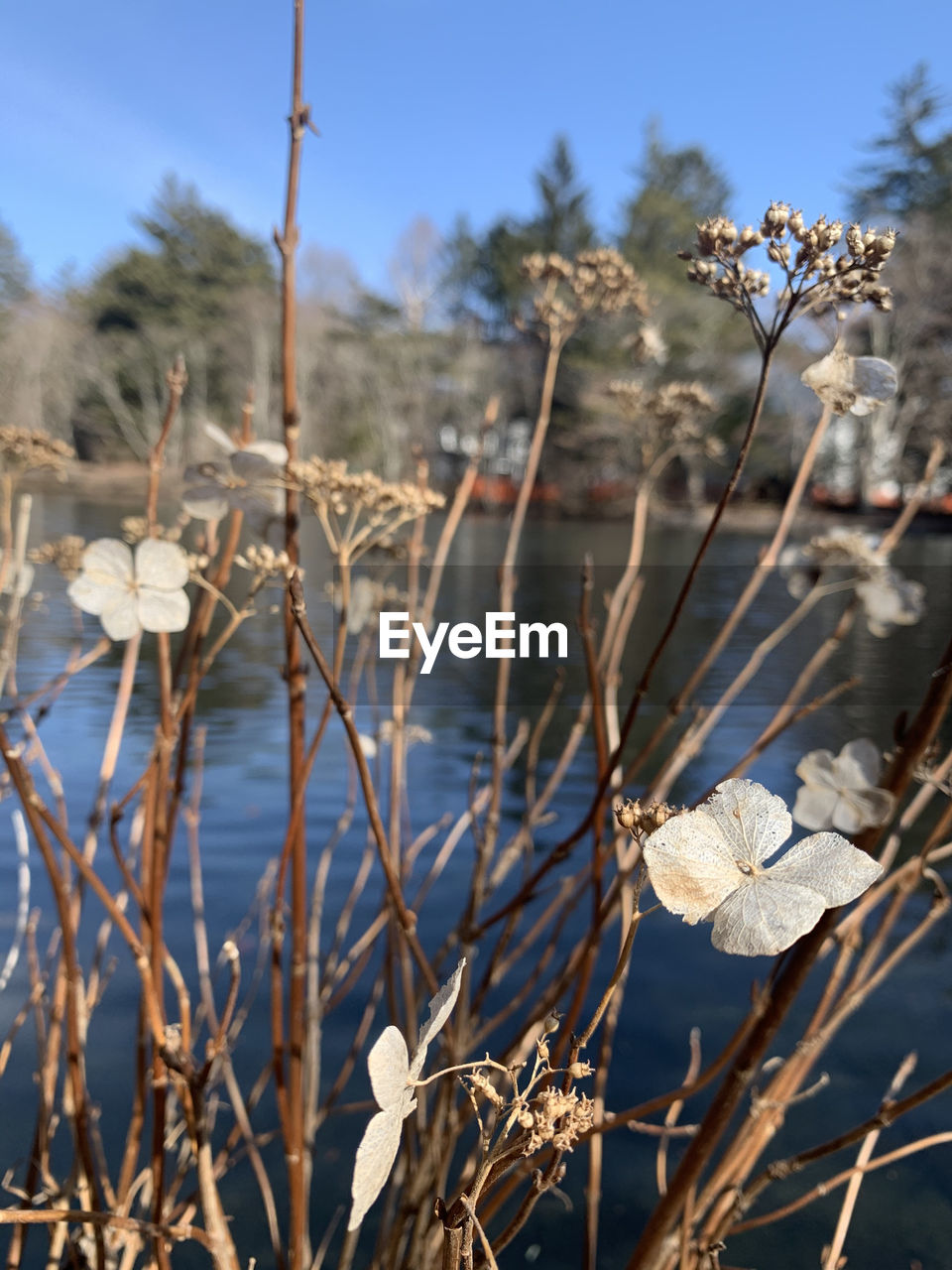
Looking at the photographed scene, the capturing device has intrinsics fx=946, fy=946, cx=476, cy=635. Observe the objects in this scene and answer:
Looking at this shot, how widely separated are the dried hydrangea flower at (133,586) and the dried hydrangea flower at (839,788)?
0.36 metres

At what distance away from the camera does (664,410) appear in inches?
37.2

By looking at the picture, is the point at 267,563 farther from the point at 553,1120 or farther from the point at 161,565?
the point at 553,1120

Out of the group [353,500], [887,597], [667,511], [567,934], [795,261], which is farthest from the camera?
[667,511]

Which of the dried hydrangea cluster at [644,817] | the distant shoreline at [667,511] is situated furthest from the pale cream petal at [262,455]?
the distant shoreline at [667,511]

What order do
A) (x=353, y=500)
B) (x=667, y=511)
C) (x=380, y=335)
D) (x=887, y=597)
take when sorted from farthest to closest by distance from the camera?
(x=380, y=335)
(x=667, y=511)
(x=887, y=597)
(x=353, y=500)

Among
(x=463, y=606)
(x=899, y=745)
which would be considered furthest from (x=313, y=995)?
(x=463, y=606)

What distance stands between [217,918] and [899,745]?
5.37 ft

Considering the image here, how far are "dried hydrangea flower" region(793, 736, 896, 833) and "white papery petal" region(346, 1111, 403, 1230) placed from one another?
0.30 m

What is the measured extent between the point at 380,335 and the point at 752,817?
25621 millimetres

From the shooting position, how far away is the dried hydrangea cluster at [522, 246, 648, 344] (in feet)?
2.90

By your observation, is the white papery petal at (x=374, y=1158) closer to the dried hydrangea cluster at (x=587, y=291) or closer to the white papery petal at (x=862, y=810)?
the white papery petal at (x=862, y=810)

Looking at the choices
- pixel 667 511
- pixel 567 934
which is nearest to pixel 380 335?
pixel 667 511

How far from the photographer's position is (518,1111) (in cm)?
23

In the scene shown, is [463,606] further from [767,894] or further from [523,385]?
[523,385]
